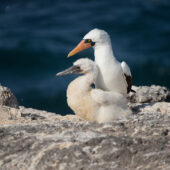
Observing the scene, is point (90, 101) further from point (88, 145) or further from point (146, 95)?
point (146, 95)

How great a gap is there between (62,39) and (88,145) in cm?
1221

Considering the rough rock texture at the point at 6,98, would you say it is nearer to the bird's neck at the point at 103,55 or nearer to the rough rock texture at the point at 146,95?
the bird's neck at the point at 103,55

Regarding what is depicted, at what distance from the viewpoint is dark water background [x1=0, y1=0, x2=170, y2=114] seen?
15.0 m

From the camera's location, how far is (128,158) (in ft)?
16.3

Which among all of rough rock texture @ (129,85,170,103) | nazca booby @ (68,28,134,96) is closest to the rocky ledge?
nazca booby @ (68,28,134,96)

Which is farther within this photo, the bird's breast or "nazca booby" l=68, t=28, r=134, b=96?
"nazca booby" l=68, t=28, r=134, b=96

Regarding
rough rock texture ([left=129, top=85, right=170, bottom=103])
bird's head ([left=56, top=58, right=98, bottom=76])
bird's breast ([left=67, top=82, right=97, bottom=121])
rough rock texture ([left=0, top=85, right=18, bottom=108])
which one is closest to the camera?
bird's breast ([left=67, top=82, right=97, bottom=121])

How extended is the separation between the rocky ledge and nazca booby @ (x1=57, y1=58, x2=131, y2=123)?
3.05 feet

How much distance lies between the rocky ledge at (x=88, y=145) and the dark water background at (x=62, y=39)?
8878mm

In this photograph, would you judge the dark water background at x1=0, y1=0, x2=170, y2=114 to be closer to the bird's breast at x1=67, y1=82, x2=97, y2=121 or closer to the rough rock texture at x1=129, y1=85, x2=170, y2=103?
the rough rock texture at x1=129, y1=85, x2=170, y2=103

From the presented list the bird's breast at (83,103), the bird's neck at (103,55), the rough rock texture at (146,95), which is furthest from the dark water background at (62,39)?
the bird's breast at (83,103)

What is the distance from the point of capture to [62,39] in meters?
17.0

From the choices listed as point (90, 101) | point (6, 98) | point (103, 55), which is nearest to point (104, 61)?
point (103, 55)

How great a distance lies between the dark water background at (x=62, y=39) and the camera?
15.0m
